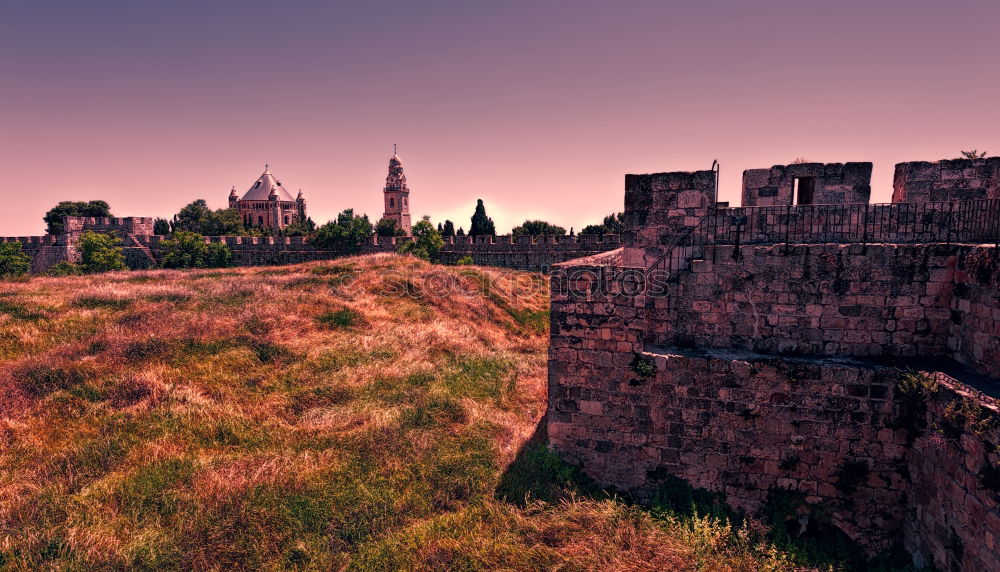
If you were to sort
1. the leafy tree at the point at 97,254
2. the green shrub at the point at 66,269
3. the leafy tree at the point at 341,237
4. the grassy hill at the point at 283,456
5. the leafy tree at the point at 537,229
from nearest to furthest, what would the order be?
1. the grassy hill at the point at 283,456
2. the green shrub at the point at 66,269
3. the leafy tree at the point at 97,254
4. the leafy tree at the point at 341,237
5. the leafy tree at the point at 537,229

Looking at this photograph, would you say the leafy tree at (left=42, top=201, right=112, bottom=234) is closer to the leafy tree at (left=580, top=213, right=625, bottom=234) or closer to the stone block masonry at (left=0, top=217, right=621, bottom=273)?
the stone block masonry at (left=0, top=217, right=621, bottom=273)

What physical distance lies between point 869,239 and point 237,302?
1899 cm

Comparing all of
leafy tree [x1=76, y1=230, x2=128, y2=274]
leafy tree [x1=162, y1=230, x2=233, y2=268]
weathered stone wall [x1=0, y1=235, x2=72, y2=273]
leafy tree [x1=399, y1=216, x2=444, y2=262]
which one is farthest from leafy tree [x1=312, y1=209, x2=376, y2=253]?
weathered stone wall [x1=0, y1=235, x2=72, y2=273]

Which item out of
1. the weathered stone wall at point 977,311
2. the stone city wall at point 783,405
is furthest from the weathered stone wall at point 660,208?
the weathered stone wall at point 977,311

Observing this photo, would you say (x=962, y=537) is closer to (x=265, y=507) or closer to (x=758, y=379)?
(x=758, y=379)

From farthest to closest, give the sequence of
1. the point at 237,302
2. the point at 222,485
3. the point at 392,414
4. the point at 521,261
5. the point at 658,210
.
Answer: the point at 521,261
the point at 237,302
the point at 392,414
the point at 658,210
the point at 222,485

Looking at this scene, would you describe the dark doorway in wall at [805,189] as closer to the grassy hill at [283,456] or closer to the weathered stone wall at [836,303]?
the weathered stone wall at [836,303]

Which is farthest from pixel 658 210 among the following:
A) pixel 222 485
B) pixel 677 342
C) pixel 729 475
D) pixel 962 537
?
pixel 222 485

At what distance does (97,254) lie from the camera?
3603 centimetres

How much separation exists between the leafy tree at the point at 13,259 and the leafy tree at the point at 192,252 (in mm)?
11526

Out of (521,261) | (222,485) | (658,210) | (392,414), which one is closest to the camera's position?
(222,485)

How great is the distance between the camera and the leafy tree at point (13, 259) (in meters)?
36.3

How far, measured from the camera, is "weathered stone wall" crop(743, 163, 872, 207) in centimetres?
796

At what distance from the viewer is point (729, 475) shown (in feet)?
21.7
